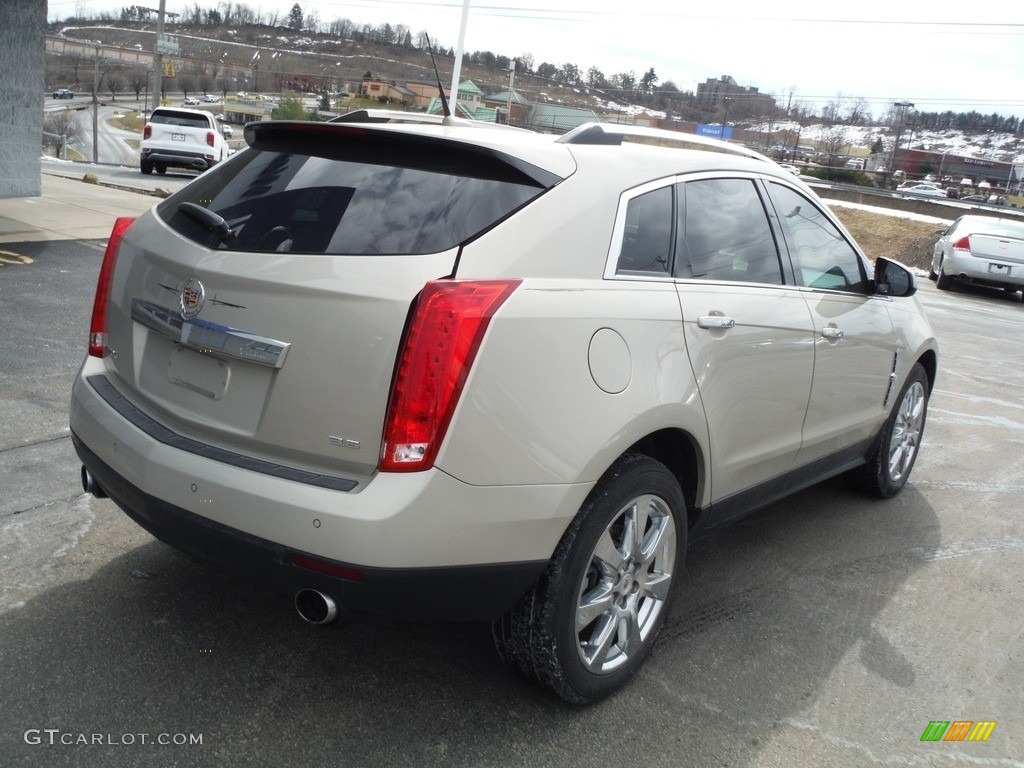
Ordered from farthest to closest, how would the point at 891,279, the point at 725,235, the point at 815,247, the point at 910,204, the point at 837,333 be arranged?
1. the point at 910,204
2. the point at 891,279
3. the point at 815,247
4. the point at 837,333
5. the point at 725,235

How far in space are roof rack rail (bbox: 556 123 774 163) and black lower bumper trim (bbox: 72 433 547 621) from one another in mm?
1428

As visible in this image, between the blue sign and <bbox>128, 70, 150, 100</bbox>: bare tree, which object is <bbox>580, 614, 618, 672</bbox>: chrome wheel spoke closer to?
the blue sign

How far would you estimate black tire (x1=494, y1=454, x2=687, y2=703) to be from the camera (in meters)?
2.79

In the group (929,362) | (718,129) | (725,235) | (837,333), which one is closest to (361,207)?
(725,235)

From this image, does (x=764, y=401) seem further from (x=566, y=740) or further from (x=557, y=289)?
(x=566, y=740)

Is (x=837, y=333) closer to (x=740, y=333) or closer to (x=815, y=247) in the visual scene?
(x=815, y=247)

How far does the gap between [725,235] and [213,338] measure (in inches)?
74.9

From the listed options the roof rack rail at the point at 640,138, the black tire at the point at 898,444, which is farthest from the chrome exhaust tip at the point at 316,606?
the black tire at the point at 898,444

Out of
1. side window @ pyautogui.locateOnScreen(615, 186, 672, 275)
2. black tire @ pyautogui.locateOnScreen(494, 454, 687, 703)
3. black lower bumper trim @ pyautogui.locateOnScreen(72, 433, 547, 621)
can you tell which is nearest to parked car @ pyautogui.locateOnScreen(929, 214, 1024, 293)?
side window @ pyautogui.locateOnScreen(615, 186, 672, 275)

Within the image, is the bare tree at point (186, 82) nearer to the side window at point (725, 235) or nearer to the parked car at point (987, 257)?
the parked car at point (987, 257)

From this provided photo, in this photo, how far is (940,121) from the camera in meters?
96.9

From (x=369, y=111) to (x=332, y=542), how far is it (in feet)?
5.86

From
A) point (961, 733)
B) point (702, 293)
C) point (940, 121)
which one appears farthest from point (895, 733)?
point (940, 121)

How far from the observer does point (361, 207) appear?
2.76m
